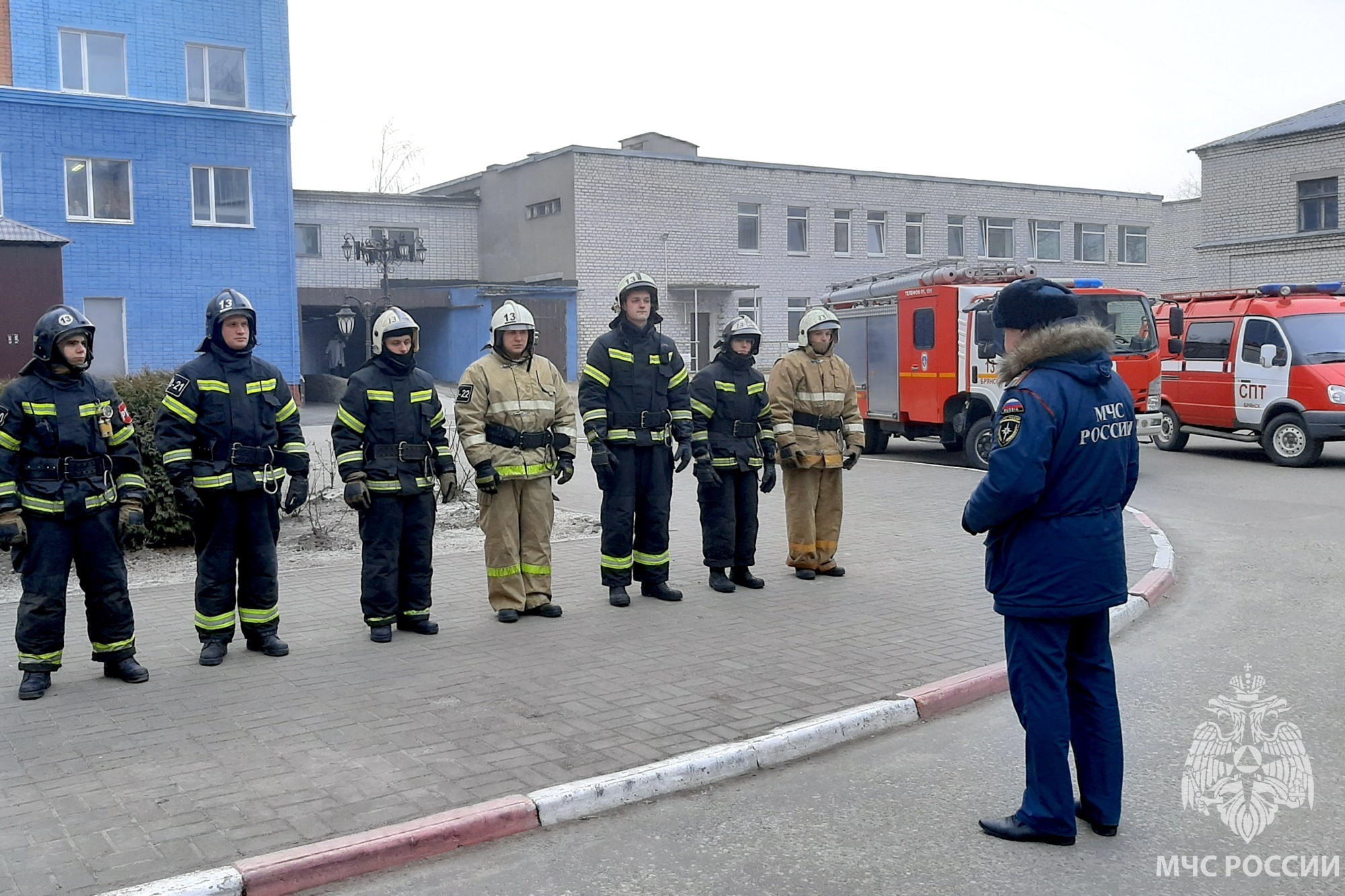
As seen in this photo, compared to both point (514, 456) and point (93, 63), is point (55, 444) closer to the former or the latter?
point (514, 456)

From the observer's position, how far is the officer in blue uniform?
4.24 metres

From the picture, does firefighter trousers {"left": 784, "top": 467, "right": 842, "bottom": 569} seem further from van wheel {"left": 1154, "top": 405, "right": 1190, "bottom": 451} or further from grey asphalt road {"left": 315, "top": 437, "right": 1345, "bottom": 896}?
van wheel {"left": 1154, "top": 405, "right": 1190, "bottom": 451}

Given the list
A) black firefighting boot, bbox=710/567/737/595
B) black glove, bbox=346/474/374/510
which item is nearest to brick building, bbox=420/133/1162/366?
black firefighting boot, bbox=710/567/737/595

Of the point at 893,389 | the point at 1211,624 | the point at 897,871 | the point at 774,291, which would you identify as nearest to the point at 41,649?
the point at 897,871

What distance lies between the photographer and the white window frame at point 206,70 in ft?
98.9

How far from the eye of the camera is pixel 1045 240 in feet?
164

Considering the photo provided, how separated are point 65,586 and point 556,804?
3384 mm

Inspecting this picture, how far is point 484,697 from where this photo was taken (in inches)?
241

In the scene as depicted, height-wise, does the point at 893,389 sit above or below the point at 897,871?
above

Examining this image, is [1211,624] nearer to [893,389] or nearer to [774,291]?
[893,389]

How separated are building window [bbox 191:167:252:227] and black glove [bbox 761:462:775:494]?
2578 cm

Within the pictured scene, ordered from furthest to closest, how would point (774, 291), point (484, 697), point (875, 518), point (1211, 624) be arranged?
1. point (774, 291)
2. point (875, 518)
3. point (1211, 624)
4. point (484, 697)

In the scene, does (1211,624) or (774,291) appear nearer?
(1211,624)

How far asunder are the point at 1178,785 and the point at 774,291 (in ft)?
128
